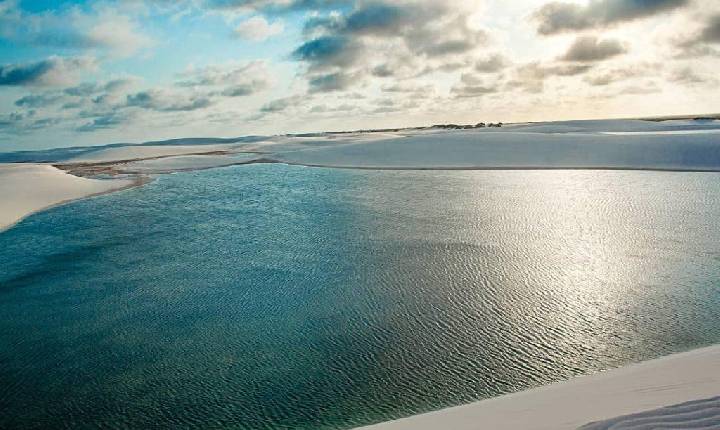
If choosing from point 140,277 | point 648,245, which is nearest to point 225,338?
point 140,277

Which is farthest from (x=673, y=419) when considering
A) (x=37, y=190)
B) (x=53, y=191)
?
(x=37, y=190)

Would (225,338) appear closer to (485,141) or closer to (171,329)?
(171,329)

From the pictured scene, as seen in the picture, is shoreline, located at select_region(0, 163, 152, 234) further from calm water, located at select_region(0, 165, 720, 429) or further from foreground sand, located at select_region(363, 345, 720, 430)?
foreground sand, located at select_region(363, 345, 720, 430)

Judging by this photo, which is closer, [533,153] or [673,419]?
[673,419]

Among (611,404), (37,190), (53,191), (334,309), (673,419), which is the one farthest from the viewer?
(53,191)

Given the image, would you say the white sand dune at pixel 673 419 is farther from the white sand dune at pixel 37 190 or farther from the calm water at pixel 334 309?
the white sand dune at pixel 37 190

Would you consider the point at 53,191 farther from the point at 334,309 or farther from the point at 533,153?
the point at 533,153

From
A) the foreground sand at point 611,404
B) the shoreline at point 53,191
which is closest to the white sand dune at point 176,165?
the shoreline at point 53,191
